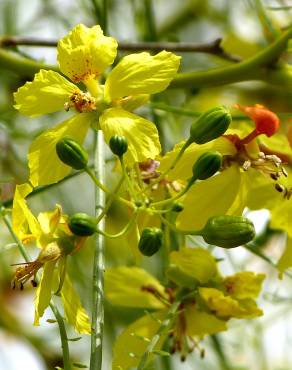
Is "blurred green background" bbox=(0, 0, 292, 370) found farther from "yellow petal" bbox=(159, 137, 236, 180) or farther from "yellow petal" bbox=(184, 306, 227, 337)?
"yellow petal" bbox=(159, 137, 236, 180)

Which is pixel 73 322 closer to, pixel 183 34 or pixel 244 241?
pixel 244 241

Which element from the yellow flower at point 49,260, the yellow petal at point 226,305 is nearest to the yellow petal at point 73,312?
the yellow flower at point 49,260

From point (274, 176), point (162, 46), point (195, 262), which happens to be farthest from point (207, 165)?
point (162, 46)

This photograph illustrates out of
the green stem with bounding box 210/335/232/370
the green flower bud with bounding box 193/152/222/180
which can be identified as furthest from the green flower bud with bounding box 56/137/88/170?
the green stem with bounding box 210/335/232/370

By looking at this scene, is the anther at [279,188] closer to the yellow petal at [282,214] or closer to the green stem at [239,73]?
the yellow petal at [282,214]

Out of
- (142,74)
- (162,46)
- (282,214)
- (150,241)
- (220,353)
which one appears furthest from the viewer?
(220,353)

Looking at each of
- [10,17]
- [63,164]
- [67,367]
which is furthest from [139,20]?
[67,367]

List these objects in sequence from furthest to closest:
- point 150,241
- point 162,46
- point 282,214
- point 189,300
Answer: point 162,46 < point 189,300 < point 282,214 < point 150,241

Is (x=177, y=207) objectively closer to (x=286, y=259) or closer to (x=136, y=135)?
(x=136, y=135)
